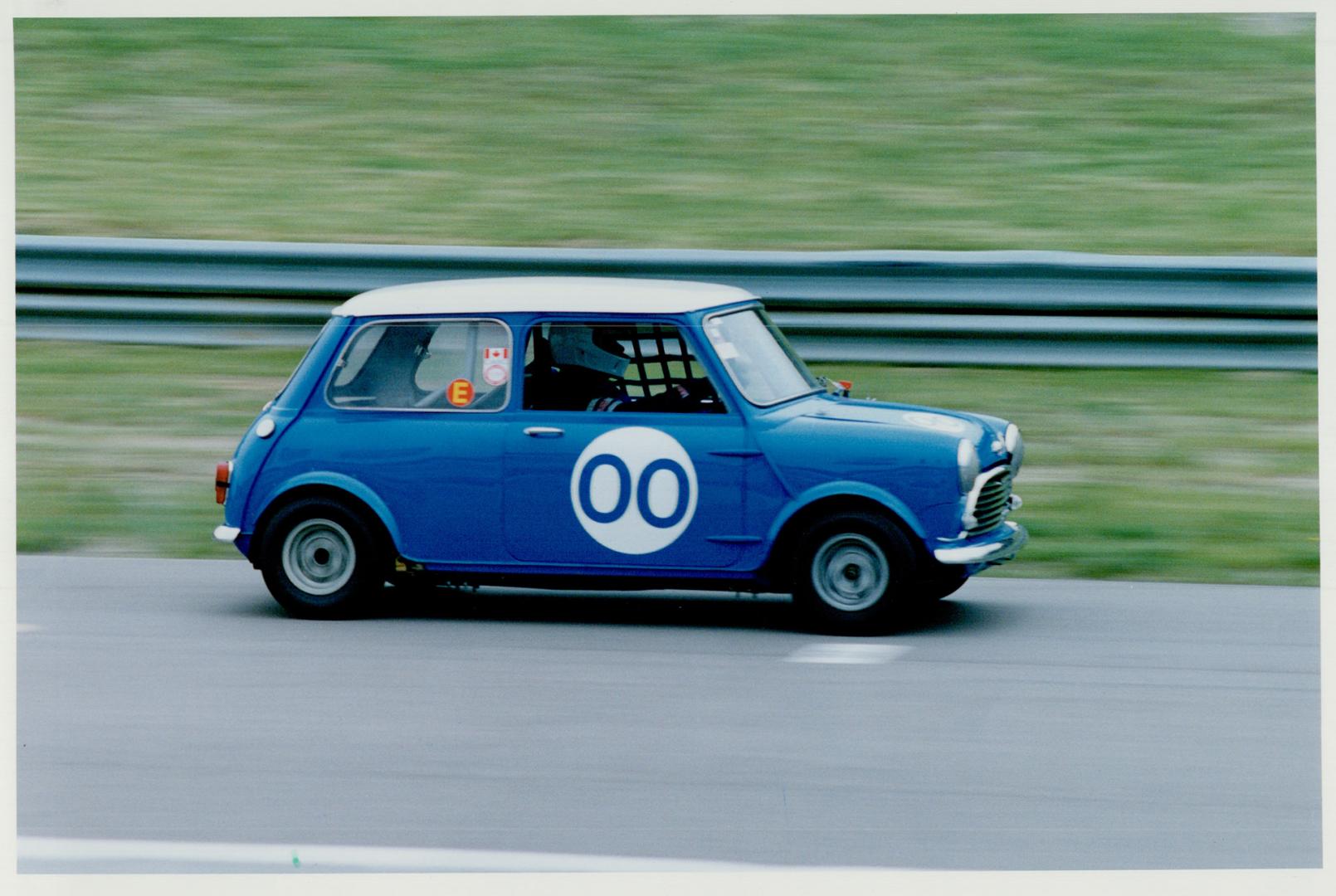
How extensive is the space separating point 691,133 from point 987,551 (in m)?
6.35

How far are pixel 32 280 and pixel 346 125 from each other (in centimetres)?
273

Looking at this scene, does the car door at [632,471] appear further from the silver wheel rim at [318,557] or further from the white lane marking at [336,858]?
the white lane marking at [336,858]

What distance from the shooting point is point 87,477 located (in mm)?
9359

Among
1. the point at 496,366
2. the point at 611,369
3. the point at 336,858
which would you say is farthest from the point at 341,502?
the point at 336,858

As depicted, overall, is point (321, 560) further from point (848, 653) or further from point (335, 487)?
point (848, 653)

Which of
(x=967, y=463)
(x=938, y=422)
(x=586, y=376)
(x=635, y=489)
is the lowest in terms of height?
(x=635, y=489)

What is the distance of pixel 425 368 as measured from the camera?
7.07 metres

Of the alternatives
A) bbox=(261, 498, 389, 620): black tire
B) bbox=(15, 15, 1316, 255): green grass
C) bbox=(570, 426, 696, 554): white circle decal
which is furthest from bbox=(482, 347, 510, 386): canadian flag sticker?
bbox=(15, 15, 1316, 255): green grass

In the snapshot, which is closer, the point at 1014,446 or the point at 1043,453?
the point at 1014,446

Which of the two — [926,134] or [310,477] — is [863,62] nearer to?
[926,134]

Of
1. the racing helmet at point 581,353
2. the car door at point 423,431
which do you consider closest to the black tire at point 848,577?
the racing helmet at point 581,353

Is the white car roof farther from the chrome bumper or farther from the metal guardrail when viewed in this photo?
the metal guardrail

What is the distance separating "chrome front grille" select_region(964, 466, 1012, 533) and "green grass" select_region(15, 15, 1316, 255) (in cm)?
437

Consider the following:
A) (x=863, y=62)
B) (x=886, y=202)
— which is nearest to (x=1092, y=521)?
(x=886, y=202)
